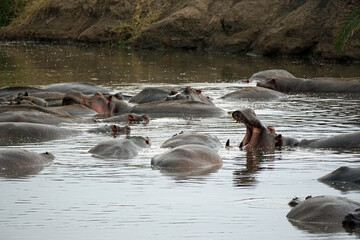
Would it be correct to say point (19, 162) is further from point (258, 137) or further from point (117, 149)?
point (258, 137)

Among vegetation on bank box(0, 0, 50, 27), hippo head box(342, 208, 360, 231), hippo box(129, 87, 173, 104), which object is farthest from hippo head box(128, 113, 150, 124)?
vegetation on bank box(0, 0, 50, 27)

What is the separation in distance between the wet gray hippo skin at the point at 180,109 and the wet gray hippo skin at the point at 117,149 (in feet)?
11.0

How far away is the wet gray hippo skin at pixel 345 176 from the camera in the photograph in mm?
8383

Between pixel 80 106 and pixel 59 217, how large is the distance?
267 inches

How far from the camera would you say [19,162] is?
918cm

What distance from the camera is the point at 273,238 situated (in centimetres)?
651

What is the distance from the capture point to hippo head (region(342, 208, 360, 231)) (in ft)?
21.5

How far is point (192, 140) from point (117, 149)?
31.9 inches

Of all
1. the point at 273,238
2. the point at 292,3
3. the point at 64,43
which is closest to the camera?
the point at 273,238

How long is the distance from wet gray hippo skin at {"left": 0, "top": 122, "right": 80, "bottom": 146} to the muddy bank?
49.7 feet

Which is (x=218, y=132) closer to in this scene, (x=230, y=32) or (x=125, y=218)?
(x=125, y=218)

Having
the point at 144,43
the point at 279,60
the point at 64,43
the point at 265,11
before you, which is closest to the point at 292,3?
the point at 265,11

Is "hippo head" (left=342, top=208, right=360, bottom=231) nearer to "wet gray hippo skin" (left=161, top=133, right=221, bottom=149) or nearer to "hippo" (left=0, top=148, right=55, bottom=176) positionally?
"hippo" (left=0, top=148, right=55, bottom=176)

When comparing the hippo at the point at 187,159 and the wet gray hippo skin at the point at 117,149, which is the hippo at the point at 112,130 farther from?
the hippo at the point at 187,159
